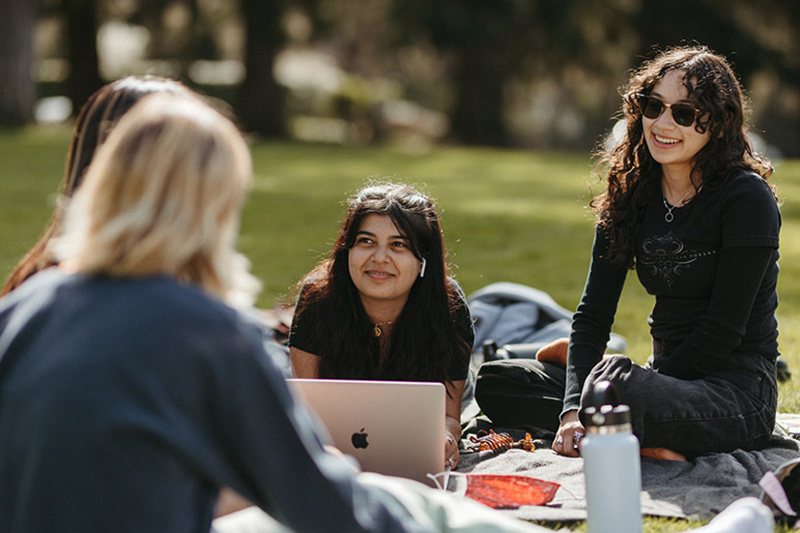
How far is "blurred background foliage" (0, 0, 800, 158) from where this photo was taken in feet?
62.7

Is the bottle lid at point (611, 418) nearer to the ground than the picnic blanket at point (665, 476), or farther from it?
farther from it

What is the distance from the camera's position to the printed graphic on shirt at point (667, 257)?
375 centimetres

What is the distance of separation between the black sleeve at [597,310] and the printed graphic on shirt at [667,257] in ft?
0.62

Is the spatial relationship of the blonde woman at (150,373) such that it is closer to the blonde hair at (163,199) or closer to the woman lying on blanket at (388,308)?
the blonde hair at (163,199)

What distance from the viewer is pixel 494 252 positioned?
370 inches

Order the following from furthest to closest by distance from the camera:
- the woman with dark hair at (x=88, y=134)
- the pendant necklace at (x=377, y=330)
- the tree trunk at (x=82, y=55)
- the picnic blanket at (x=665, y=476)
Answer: the tree trunk at (x=82, y=55), the pendant necklace at (x=377, y=330), the picnic blanket at (x=665, y=476), the woman with dark hair at (x=88, y=134)

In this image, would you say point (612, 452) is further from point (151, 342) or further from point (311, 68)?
point (311, 68)

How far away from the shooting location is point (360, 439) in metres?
3.26

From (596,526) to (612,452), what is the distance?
0.22 meters

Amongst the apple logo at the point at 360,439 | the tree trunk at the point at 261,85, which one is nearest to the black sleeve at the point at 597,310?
the apple logo at the point at 360,439

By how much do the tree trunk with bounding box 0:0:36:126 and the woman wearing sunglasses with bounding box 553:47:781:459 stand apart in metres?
16.6

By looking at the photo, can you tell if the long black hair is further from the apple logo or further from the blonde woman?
the blonde woman

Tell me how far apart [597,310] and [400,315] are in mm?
759

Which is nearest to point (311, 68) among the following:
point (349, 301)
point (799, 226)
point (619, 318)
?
point (799, 226)
